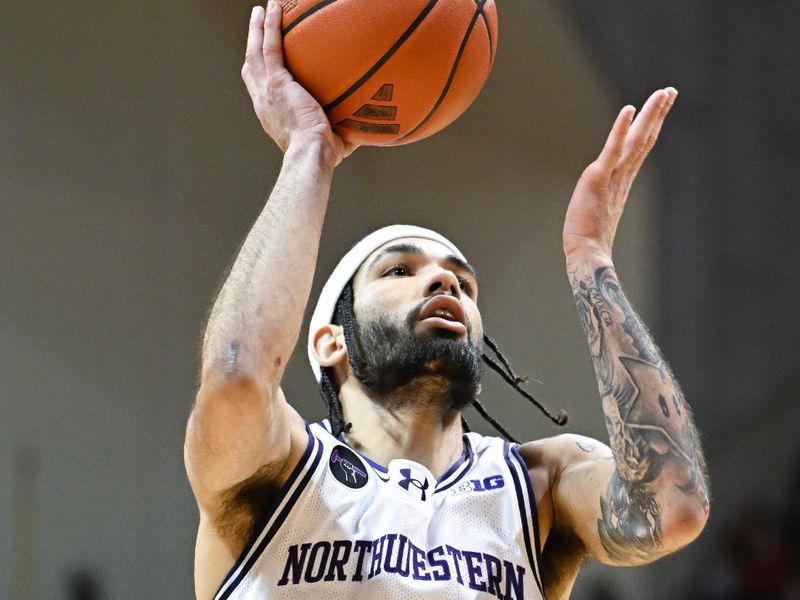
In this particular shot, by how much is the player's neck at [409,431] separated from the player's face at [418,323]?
0.15 ft

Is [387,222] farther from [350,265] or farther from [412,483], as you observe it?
[412,483]

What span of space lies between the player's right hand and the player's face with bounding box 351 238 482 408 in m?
0.45

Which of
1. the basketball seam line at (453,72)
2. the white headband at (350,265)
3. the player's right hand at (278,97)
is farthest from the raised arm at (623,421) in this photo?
the player's right hand at (278,97)

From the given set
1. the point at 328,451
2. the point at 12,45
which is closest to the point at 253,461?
the point at 328,451

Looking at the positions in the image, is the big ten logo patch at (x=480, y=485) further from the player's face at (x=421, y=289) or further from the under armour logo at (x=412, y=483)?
the player's face at (x=421, y=289)

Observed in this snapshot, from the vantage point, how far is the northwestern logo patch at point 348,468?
2.45 metres

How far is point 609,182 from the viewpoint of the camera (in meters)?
2.59

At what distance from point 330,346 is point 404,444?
0.40 m

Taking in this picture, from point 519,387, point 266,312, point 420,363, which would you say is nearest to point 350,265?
point 420,363

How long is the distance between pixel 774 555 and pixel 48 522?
318 centimetres

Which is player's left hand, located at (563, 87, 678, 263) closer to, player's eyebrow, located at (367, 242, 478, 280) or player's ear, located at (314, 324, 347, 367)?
player's eyebrow, located at (367, 242, 478, 280)

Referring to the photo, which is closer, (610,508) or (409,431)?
(610,508)

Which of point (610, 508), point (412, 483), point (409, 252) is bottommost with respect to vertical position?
point (610, 508)

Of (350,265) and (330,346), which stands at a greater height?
(350,265)
